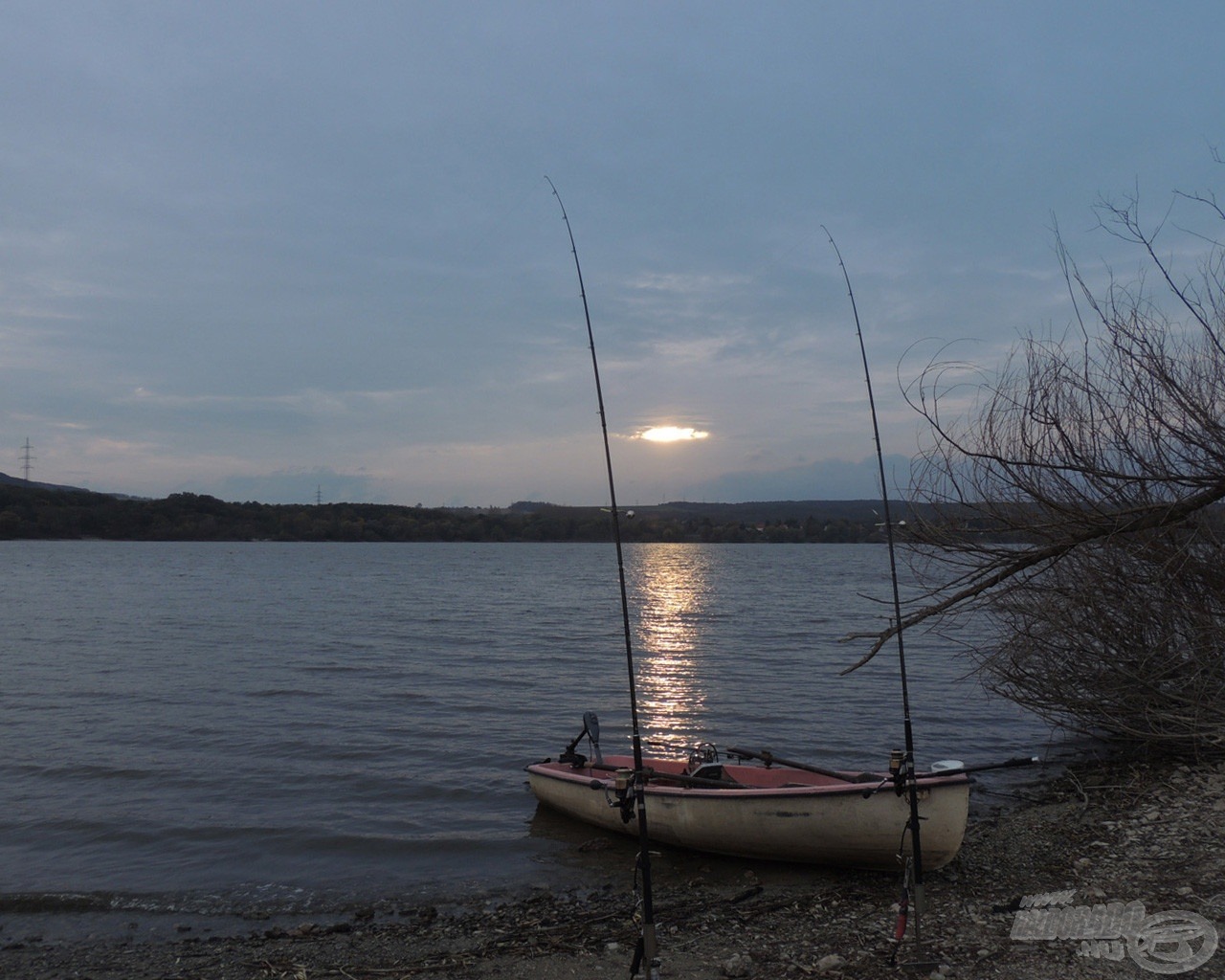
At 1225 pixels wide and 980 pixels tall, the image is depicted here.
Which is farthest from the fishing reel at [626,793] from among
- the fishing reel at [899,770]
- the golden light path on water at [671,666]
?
the golden light path on water at [671,666]

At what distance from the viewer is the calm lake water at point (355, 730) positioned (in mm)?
9180

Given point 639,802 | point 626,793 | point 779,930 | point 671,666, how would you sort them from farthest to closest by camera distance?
point 671,666, point 626,793, point 779,930, point 639,802

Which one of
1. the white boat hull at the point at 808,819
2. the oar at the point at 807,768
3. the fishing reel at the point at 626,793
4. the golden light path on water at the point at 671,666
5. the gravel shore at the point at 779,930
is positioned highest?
the fishing reel at the point at 626,793

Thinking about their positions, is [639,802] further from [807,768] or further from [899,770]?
[807,768]

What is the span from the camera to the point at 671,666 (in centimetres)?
2350

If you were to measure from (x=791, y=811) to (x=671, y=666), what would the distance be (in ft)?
51.8

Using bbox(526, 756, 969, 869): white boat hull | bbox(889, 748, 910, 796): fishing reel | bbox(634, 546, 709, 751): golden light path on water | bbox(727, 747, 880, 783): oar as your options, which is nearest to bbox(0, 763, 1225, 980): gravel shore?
bbox(526, 756, 969, 869): white boat hull

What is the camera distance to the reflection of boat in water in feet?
24.0

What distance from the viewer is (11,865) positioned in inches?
362

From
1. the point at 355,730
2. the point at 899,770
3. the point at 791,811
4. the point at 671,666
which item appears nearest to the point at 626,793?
the point at 791,811

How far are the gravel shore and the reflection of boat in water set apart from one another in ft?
0.85

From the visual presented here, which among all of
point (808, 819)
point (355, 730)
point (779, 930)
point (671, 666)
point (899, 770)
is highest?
point (899, 770)

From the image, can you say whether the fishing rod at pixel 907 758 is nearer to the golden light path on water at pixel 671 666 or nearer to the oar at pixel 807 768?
the oar at pixel 807 768

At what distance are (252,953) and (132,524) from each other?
13024 cm
